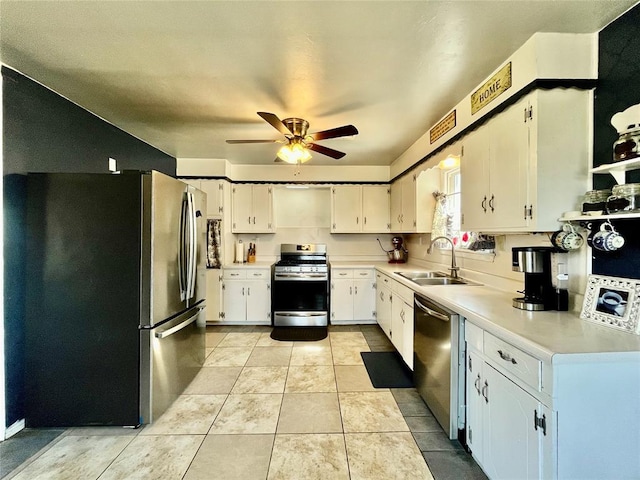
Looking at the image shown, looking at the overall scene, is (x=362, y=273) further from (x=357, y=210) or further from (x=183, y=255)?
(x=183, y=255)

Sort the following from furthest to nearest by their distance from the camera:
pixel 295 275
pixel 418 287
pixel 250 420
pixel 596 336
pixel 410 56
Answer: pixel 295 275, pixel 418 287, pixel 250 420, pixel 410 56, pixel 596 336

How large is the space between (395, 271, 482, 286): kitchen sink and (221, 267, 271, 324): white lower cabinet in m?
2.03

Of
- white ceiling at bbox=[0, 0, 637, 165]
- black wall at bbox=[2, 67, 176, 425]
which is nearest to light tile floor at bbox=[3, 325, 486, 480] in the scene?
black wall at bbox=[2, 67, 176, 425]


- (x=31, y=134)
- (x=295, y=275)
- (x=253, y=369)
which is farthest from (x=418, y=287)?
(x=31, y=134)

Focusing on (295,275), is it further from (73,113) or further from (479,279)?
(73,113)

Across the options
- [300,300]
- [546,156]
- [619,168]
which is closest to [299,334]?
[300,300]

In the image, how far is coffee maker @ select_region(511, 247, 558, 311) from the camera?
5.49 ft

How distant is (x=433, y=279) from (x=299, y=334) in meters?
1.93

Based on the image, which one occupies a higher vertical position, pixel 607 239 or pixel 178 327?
pixel 607 239

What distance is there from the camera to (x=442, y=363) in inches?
77.9

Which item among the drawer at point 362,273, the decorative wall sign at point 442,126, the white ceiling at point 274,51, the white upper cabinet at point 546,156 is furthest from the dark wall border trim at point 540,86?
the drawer at point 362,273

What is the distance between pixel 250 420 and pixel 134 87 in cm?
261

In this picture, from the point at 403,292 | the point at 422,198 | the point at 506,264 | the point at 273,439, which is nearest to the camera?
the point at 273,439

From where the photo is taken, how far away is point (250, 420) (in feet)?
7.09
